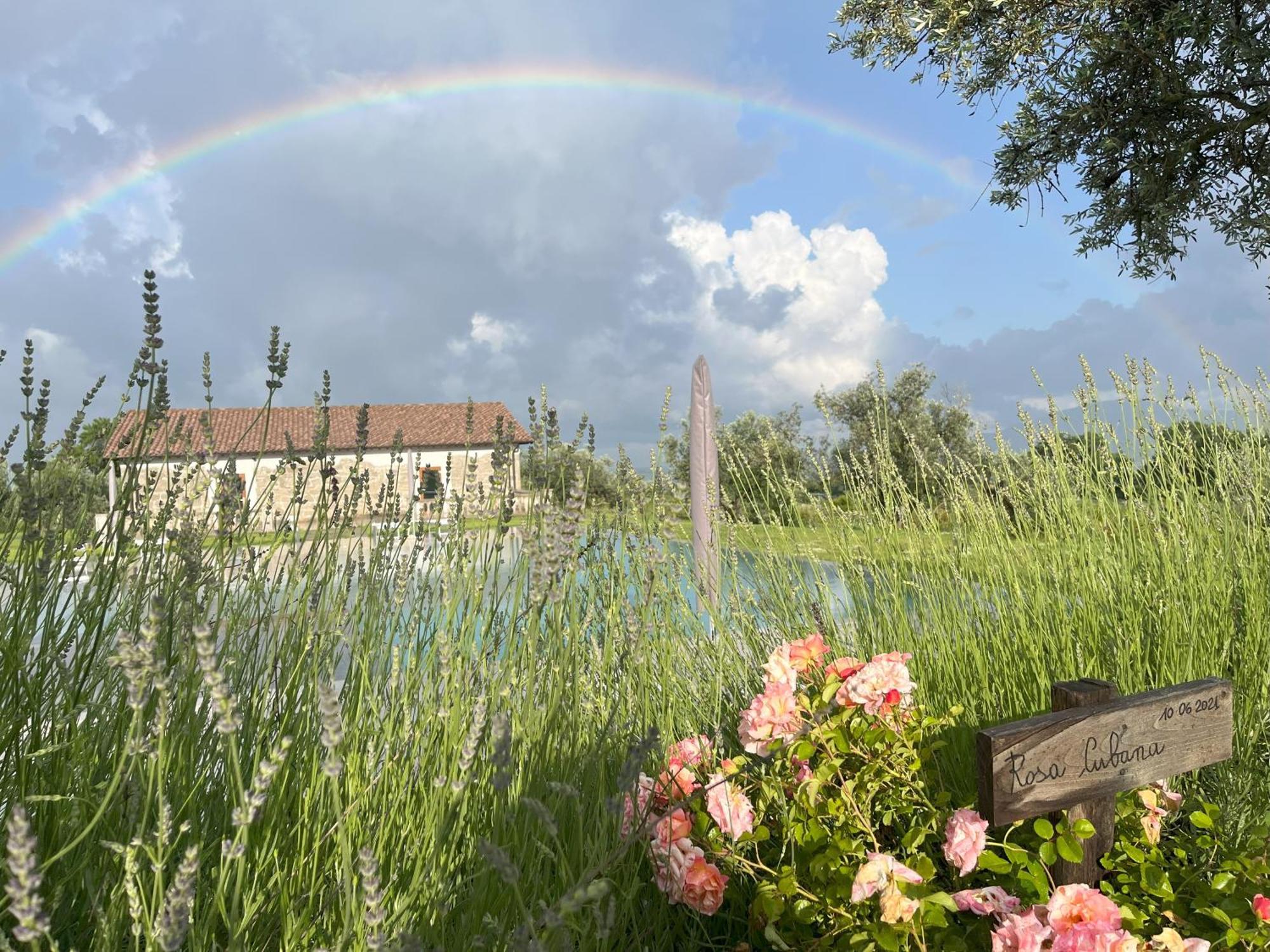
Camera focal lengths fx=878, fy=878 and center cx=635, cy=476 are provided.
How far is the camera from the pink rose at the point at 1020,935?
1.55 metres

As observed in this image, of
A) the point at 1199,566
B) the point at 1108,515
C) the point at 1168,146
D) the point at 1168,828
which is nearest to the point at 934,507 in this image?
the point at 1108,515

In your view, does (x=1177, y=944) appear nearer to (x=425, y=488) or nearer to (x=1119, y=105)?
Answer: (x=425, y=488)

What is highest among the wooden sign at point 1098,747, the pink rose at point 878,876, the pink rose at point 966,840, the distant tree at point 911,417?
the distant tree at point 911,417

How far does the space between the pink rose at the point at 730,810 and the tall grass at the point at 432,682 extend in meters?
0.22

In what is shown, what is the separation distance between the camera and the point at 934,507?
3736 mm

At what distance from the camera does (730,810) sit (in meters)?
1.80

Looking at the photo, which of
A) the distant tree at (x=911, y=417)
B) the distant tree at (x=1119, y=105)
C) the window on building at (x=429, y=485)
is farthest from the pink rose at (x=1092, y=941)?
the distant tree at (x=911, y=417)

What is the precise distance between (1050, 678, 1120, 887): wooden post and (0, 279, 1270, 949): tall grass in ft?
1.27

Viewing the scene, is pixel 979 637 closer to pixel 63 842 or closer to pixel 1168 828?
pixel 1168 828

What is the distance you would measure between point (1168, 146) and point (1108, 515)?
553 centimetres

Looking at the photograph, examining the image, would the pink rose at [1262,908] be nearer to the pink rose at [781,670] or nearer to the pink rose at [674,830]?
the pink rose at [781,670]

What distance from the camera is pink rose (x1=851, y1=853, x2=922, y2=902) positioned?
64.5 inches

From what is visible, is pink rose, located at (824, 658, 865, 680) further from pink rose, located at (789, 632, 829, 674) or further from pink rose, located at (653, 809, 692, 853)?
pink rose, located at (653, 809, 692, 853)

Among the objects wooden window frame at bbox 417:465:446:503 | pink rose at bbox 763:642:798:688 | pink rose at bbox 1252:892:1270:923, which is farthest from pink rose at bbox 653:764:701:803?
pink rose at bbox 1252:892:1270:923
